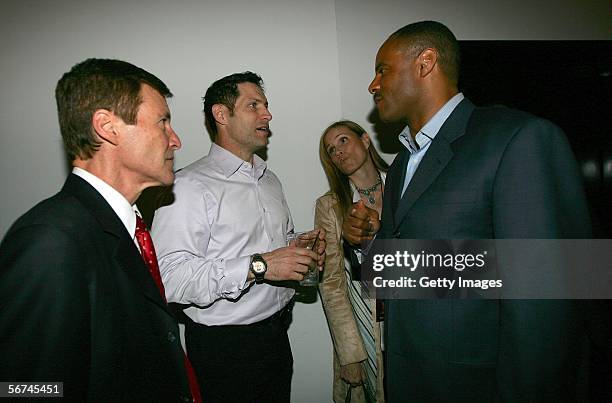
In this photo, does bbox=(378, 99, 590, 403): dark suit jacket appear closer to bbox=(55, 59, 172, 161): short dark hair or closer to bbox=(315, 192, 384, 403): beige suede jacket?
bbox=(315, 192, 384, 403): beige suede jacket

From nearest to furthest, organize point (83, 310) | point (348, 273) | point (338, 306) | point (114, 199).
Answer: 1. point (83, 310)
2. point (114, 199)
3. point (338, 306)
4. point (348, 273)

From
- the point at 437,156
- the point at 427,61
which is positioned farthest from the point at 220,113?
the point at 437,156

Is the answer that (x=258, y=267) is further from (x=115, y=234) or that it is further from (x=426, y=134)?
(x=426, y=134)

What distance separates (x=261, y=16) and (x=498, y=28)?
5.85 feet

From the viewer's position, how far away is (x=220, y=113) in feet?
6.93

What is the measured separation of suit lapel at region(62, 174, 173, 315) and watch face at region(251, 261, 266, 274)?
0.65 m

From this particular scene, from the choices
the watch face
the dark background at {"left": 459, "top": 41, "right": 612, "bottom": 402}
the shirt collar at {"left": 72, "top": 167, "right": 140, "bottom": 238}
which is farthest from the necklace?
the shirt collar at {"left": 72, "top": 167, "right": 140, "bottom": 238}

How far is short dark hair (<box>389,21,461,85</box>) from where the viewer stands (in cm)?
155

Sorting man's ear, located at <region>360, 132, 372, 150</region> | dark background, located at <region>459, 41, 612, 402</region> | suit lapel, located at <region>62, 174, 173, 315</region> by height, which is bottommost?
suit lapel, located at <region>62, 174, 173, 315</region>

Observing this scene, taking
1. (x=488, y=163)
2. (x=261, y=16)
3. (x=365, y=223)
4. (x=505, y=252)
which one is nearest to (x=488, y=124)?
(x=488, y=163)

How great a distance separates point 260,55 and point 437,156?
157cm

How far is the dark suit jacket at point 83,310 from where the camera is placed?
2.71ft

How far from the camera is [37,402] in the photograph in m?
0.81

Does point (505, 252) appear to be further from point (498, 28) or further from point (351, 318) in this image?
point (498, 28)
